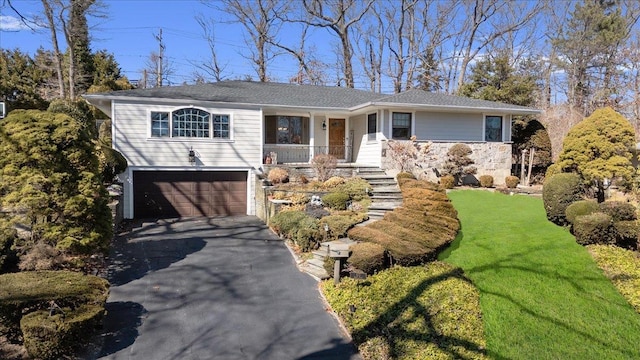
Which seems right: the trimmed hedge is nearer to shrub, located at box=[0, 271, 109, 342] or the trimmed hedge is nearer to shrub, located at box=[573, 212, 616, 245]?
shrub, located at box=[573, 212, 616, 245]

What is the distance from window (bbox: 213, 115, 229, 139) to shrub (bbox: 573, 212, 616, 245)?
11.7m

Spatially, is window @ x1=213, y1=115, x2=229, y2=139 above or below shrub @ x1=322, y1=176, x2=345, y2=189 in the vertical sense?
above

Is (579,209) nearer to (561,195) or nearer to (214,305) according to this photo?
(561,195)

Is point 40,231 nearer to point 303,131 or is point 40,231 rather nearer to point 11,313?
point 11,313

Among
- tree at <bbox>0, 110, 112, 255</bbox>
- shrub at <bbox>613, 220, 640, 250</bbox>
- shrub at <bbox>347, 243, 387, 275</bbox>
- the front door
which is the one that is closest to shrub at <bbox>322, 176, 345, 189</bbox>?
the front door

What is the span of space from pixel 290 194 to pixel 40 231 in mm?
6987

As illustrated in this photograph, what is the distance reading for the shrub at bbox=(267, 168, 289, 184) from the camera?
14.6 metres

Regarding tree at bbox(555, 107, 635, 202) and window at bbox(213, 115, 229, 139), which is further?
window at bbox(213, 115, 229, 139)

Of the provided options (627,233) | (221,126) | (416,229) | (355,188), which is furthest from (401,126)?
(627,233)

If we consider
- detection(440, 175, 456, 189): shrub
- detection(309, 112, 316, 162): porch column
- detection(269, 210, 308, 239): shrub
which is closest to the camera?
detection(269, 210, 308, 239): shrub

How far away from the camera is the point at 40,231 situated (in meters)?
8.15

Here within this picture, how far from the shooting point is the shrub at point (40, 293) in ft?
19.5

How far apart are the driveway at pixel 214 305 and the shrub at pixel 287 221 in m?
0.38

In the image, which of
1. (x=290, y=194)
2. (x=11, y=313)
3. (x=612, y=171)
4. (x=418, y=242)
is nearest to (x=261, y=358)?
(x=11, y=313)
